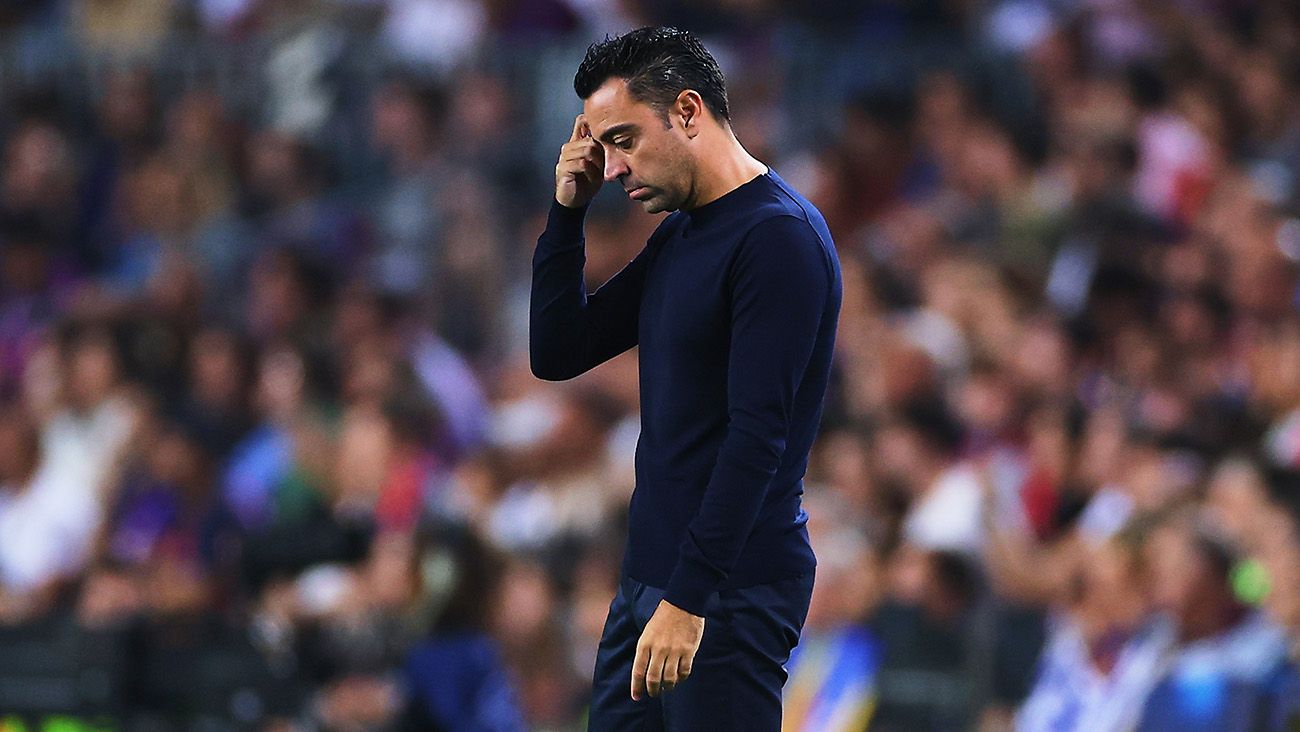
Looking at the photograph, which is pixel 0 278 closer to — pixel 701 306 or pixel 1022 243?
pixel 1022 243

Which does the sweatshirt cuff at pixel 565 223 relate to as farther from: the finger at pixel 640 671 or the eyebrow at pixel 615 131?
the finger at pixel 640 671

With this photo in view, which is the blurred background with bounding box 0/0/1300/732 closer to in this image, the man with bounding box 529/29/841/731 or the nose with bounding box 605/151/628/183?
the man with bounding box 529/29/841/731

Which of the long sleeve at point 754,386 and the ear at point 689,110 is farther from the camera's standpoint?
the ear at point 689,110

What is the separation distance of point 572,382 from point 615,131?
4.77 meters

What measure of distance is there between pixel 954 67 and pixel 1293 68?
1.64m

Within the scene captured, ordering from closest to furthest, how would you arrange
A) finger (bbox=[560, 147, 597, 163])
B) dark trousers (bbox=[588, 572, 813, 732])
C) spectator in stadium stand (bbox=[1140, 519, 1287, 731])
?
1. dark trousers (bbox=[588, 572, 813, 732])
2. finger (bbox=[560, 147, 597, 163])
3. spectator in stadium stand (bbox=[1140, 519, 1287, 731])

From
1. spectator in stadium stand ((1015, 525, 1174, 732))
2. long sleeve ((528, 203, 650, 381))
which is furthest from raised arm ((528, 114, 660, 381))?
spectator in stadium stand ((1015, 525, 1174, 732))

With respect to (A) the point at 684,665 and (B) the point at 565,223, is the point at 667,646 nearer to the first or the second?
(A) the point at 684,665

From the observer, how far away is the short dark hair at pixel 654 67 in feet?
10.9

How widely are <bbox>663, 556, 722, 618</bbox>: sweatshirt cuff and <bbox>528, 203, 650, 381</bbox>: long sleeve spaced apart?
22.4 inches

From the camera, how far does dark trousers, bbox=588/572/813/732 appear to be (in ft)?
10.9

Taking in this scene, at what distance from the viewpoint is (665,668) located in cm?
320

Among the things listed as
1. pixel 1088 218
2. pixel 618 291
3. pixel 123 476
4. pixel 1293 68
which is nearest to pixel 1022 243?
pixel 1088 218

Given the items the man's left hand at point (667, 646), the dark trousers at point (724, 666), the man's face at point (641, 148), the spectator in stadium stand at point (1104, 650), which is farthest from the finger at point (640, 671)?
the spectator in stadium stand at point (1104, 650)
